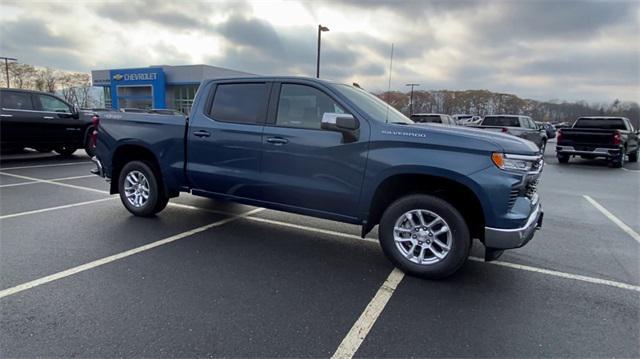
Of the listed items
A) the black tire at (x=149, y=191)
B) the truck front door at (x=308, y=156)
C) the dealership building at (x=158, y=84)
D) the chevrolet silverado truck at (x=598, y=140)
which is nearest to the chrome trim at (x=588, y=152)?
the chevrolet silverado truck at (x=598, y=140)

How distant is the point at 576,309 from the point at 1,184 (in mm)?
9827

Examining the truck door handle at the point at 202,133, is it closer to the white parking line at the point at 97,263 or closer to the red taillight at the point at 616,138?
the white parking line at the point at 97,263

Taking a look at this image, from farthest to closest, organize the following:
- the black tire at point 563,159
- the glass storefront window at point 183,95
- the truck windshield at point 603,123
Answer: the glass storefront window at point 183,95, the black tire at point 563,159, the truck windshield at point 603,123

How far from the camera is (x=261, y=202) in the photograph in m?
4.66

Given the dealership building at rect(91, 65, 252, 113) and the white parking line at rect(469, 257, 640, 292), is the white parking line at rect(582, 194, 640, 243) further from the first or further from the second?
the dealership building at rect(91, 65, 252, 113)

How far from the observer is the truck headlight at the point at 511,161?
11.5 ft

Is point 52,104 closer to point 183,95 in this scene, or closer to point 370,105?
point 370,105

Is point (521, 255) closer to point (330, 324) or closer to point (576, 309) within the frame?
point (576, 309)

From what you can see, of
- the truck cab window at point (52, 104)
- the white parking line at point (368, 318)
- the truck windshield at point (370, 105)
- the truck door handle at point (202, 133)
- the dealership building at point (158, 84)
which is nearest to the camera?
the white parking line at point (368, 318)

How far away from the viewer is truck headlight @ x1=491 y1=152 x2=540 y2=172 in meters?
3.50

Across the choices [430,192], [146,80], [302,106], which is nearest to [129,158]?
[302,106]

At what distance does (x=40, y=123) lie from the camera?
10992 mm

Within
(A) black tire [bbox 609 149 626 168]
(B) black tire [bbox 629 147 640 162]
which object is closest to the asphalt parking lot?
(A) black tire [bbox 609 149 626 168]

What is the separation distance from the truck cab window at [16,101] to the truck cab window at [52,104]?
0.29 m
